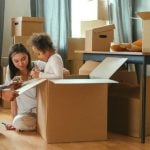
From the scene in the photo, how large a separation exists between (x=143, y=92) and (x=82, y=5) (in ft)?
8.66

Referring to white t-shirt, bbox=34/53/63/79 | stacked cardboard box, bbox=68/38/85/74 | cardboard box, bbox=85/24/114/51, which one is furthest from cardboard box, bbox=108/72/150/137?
stacked cardboard box, bbox=68/38/85/74

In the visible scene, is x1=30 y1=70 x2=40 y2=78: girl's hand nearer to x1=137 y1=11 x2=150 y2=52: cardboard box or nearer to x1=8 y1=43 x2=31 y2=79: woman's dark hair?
x1=8 y1=43 x2=31 y2=79: woman's dark hair

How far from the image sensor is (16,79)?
2994 millimetres

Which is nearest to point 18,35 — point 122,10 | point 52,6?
point 52,6

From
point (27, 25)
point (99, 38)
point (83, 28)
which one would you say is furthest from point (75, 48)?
point (99, 38)

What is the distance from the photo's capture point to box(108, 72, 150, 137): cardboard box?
9.39ft

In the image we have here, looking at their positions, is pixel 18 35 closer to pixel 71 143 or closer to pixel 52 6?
pixel 52 6

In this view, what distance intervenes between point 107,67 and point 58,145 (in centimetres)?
76

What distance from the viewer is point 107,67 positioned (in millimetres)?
2934

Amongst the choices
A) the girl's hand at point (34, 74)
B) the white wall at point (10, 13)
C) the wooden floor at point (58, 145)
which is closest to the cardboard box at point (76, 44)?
the white wall at point (10, 13)

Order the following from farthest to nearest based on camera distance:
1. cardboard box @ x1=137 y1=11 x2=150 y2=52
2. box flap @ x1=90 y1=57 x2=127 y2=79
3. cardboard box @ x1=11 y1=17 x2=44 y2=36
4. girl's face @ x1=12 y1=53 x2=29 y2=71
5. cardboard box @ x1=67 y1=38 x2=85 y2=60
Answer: cardboard box @ x1=67 y1=38 x2=85 y2=60
cardboard box @ x1=11 y1=17 x2=44 y2=36
girl's face @ x1=12 y1=53 x2=29 y2=71
box flap @ x1=90 y1=57 x2=127 y2=79
cardboard box @ x1=137 y1=11 x2=150 y2=52

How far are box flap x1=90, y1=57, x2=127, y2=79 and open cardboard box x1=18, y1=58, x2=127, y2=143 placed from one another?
0.34 feet

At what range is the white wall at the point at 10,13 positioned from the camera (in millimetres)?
4746

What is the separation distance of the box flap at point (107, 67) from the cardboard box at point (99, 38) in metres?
0.40
